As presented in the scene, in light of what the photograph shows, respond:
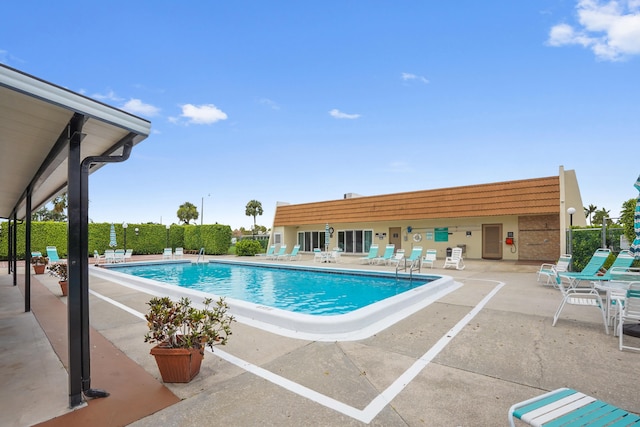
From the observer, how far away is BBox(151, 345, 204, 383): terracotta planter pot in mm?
3125

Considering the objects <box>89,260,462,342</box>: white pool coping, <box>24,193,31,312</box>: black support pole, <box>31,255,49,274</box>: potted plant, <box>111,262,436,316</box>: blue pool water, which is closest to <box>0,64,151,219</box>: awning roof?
<box>24,193,31,312</box>: black support pole

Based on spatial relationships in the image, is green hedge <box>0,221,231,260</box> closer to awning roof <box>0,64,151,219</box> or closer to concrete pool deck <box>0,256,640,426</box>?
concrete pool deck <box>0,256,640,426</box>

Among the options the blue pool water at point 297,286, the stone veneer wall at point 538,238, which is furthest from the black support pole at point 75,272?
the stone veneer wall at point 538,238

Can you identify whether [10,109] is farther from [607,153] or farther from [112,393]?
[607,153]

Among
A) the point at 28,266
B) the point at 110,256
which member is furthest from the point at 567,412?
the point at 110,256

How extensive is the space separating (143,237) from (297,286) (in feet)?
60.7

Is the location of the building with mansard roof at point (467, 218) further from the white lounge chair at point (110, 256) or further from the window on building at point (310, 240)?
the white lounge chair at point (110, 256)

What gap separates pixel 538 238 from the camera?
649 inches

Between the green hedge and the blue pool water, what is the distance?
778 cm

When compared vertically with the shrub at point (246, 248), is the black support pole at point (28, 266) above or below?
above

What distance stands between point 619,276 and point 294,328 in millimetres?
5208

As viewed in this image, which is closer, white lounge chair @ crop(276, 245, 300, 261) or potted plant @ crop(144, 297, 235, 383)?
potted plant @ crop(144, 297, 235, 383)

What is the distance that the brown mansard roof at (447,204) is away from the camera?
1515 cm

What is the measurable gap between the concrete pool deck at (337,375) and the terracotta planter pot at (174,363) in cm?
9
